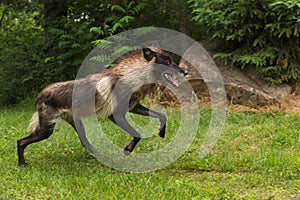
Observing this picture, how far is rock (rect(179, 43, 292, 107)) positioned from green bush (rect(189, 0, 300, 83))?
0.59ft

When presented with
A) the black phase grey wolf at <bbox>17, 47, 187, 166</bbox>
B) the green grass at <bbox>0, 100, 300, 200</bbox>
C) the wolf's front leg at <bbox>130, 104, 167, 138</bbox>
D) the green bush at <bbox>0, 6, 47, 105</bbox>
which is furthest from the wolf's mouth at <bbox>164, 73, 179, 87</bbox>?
the green bush at <bbox>0, 6, 47, 105</bbox>

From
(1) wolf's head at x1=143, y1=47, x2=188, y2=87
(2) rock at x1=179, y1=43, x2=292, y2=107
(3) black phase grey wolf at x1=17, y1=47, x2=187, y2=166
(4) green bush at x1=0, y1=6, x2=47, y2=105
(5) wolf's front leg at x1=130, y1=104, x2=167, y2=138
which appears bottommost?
(4) green bush at x1=0, y1=6, x2=47, y2=105

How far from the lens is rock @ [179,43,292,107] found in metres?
9.84

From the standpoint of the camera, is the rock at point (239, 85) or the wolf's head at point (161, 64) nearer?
the wolf's head at point (161, 64)

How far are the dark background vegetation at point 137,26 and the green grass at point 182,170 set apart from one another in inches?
68.1

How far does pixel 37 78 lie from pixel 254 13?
244 inches

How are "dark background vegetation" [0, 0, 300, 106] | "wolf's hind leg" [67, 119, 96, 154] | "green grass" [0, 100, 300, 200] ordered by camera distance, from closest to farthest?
"green grass" [0, 100, 300, 200], "wolf's hind leg" [67, 119, 96, 154], "dark background vegetation" [0, 0, 300, 106]

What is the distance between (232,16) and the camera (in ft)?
33.0

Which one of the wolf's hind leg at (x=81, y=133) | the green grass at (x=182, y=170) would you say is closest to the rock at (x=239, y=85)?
the green grass at (x=182, y=170)

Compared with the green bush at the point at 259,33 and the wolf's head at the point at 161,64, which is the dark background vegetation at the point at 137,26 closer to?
the green bush at the point at 259,33

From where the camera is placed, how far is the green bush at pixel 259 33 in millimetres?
9766

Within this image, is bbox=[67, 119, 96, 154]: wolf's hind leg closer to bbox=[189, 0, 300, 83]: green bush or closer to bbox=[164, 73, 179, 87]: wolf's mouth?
bbox=[164, 73, 179, 87]: wolf's mouth

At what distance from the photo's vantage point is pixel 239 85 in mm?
10055

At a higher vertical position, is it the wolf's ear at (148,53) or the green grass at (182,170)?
the wolf's ear at (148,53)
